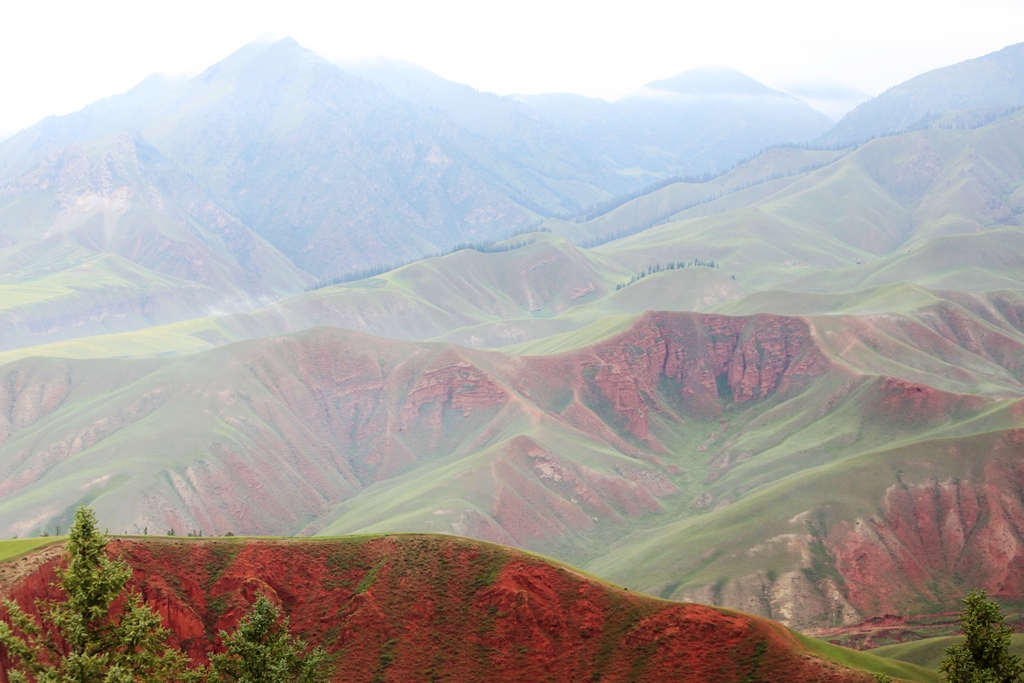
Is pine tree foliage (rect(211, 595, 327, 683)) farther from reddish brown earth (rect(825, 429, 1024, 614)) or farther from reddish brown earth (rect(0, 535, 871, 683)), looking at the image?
reddish brown earth (rect(825, 429, 1024, 614))

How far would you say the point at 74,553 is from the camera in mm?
50750

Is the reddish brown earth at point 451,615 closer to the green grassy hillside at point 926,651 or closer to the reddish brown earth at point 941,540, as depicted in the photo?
the green grassy hillside at point 926,651

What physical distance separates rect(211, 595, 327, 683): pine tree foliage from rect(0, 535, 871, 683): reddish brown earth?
1670 cm

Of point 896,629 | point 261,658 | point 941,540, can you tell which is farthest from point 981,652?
point 941,540

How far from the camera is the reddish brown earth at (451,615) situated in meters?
71.6

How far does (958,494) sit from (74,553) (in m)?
131

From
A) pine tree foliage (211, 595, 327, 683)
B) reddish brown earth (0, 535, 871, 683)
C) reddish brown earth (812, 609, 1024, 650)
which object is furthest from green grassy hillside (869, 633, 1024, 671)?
pine tree foliage (211, 595, 327, 683)

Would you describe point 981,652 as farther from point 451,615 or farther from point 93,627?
point 93,627

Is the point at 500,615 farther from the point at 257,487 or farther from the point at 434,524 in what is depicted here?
the point at 257,487

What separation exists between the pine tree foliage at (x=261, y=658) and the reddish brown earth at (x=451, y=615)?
16.7 metres

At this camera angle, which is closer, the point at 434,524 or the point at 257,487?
the point at 434,524

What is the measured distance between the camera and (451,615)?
254 feet

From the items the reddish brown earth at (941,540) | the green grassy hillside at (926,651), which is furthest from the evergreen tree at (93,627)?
the reddish brown earth at (941,540)

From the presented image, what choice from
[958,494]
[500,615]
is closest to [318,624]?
[500,615]
